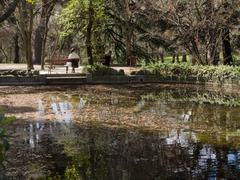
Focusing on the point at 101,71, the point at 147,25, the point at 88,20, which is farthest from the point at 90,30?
the point at 147,25

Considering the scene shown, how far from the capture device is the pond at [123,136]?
293 inches

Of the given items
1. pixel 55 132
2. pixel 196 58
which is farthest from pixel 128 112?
pixel 196 58

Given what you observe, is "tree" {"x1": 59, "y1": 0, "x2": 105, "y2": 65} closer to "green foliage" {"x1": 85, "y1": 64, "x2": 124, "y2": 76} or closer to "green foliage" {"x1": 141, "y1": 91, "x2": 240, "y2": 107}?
"green foliage" {"x1": 85, "y1": 64, "x2": 124, "y2": 76}

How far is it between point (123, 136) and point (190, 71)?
13.1 meters

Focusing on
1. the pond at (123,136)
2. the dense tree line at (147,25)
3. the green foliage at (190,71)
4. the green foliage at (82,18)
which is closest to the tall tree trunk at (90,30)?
the dense tree line at (147,25)

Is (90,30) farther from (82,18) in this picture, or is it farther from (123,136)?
(123,136)

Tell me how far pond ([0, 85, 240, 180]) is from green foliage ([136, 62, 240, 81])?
9.85ft

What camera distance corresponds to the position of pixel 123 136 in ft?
32.9

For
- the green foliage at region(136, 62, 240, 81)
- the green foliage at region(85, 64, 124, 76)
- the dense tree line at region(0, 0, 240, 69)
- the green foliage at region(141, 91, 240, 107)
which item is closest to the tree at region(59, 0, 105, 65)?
the dense tree line at region(0, 0, 240, 69)

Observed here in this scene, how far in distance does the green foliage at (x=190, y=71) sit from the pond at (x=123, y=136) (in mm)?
3003

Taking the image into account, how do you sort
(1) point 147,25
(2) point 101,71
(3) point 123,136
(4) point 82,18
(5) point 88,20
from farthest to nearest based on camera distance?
1. (1) point 147,25
2. (4) point 82,18
3. (5) point 88,20
4. (2) point 101,71
5. (3) point 123,136

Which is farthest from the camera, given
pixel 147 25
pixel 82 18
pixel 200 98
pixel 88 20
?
pixel 147 25

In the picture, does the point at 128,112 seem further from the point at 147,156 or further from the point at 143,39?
the point at 143,39

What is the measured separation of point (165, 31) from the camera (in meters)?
29.0
